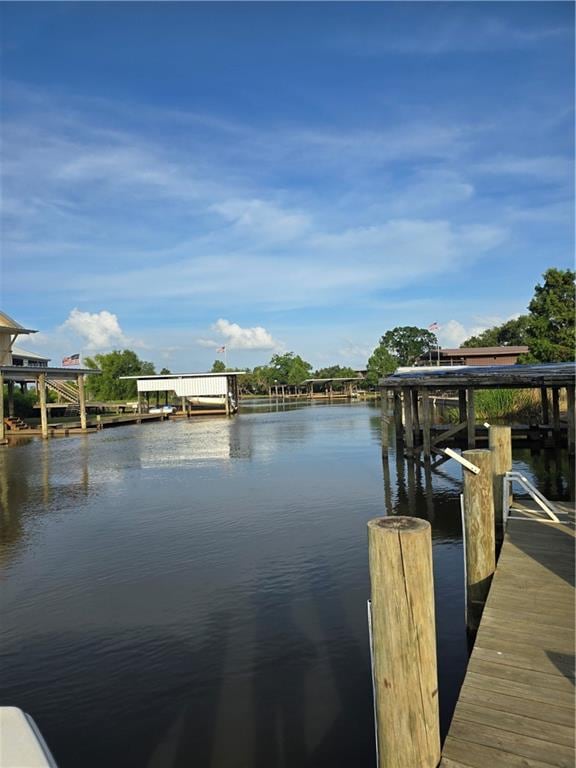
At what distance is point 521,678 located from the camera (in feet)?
13.8

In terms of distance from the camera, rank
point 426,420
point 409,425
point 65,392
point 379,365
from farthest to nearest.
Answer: point 379,365
point 65,392
point 409,425
point 426,420

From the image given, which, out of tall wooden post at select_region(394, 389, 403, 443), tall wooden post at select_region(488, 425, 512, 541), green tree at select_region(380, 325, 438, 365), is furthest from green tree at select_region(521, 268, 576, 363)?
green tree at select_region(380, 325, 438, 365)

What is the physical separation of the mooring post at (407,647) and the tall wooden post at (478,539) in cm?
346

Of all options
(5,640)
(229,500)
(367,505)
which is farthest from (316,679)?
(229,500)

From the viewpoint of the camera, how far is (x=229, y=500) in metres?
15.5

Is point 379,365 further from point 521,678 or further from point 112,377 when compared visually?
point 521,678

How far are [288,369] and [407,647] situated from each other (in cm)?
11382

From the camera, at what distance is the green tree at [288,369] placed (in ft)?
370

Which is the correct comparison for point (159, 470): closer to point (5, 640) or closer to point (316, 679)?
point (5, 640)

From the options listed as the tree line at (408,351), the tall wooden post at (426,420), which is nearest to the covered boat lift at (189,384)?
the tree line at (408,351)

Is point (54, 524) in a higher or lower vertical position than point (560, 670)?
lower

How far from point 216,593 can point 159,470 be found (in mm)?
13214

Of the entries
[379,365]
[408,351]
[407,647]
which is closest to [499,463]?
[407,647]

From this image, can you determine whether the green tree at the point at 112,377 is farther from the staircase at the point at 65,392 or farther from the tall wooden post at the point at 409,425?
the tall wooden post at the point at 409,425
